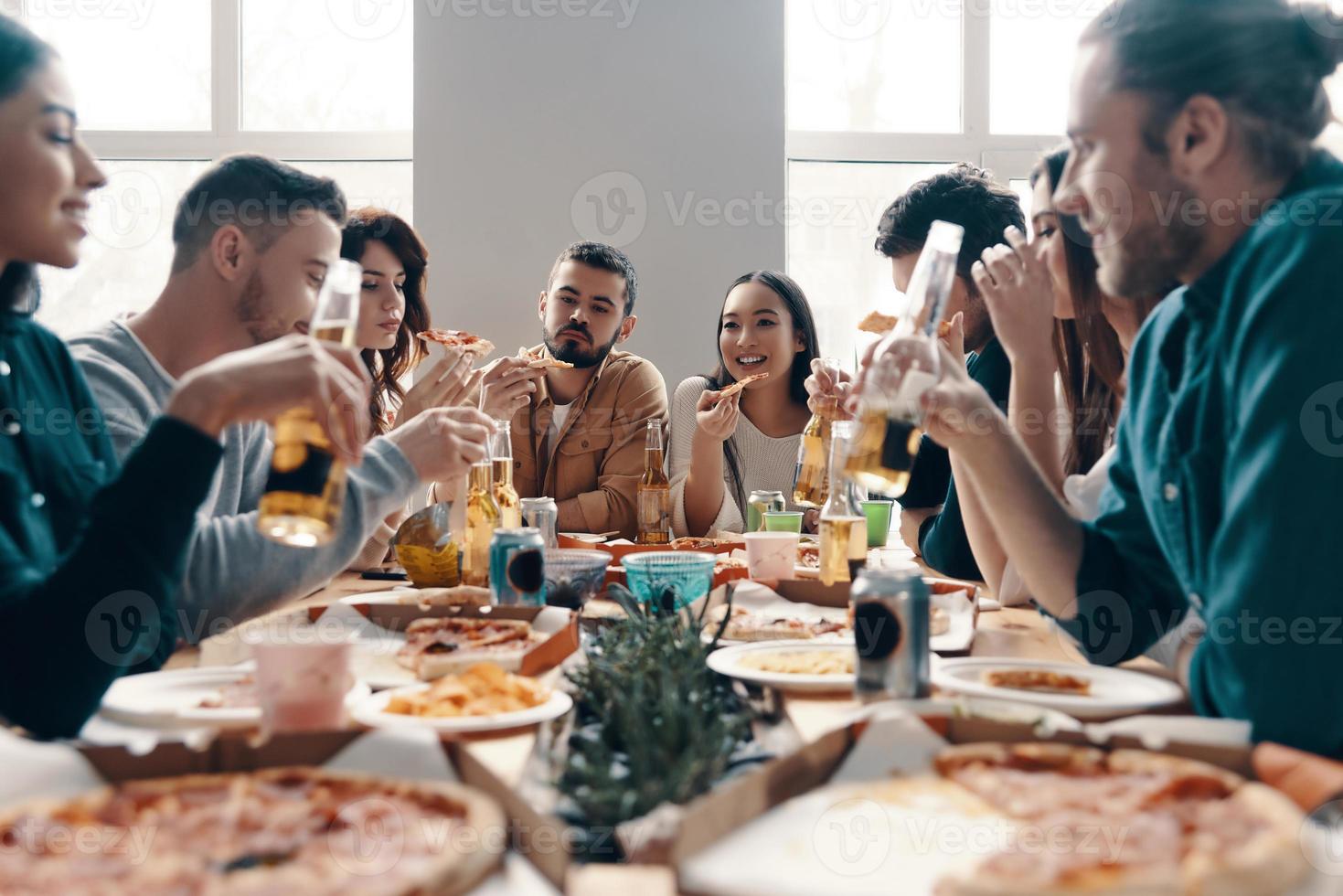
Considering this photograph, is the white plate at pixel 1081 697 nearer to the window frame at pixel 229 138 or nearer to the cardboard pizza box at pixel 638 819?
the cardboard pizza box at pixel 638 819

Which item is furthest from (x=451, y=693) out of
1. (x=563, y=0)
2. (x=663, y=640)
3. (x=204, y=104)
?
(x=204, y=104)

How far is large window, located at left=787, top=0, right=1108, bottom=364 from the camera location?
4.90 metres

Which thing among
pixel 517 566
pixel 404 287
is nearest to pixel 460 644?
pixel 517 566

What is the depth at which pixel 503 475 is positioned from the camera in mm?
2105

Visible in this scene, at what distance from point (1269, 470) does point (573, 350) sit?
3013mm

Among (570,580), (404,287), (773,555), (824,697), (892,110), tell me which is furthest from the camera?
(892,110)

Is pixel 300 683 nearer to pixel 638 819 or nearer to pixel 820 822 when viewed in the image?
pixel 638 819

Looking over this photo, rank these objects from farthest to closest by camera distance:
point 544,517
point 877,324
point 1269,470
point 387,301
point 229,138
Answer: point 229,138 → point 387,301 → point 877,324 → point 544,517 → point 1269,470

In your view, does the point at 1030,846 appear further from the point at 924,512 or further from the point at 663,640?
the point at 924,512

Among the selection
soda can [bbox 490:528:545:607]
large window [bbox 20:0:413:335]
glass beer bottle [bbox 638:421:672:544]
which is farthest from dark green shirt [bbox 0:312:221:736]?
large window [bbox 20:0:413:335]

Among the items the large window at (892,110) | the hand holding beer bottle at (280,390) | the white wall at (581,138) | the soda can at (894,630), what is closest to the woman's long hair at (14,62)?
the hand holding beer bottle at (280,390)

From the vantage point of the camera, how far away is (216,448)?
1059 millimetres

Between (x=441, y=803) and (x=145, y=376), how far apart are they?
1.47 m

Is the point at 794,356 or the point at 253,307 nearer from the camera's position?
the point at 253,307
